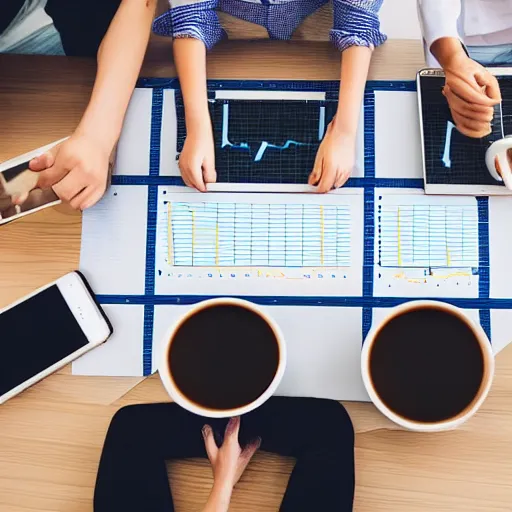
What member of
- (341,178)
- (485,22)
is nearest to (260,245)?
(341,178)

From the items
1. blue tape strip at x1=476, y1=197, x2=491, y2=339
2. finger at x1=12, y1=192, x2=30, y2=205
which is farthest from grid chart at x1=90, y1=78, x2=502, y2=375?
finger at x1=12, y1=192, x2=30, y2=205

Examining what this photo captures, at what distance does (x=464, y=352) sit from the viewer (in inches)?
21.0

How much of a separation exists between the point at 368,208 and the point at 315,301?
0.41ft

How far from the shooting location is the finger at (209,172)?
0.63 meters

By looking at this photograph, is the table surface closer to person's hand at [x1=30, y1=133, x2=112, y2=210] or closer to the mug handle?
person's hand at [x1=30, y1=133, x2=112, y2=210]

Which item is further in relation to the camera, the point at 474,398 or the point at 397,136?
the point at 397,136

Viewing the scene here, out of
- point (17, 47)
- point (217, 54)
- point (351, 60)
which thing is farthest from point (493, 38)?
point (17, 47)

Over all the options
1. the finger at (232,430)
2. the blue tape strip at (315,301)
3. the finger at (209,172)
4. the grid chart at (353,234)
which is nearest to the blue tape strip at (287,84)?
the grid chart at (353,234)

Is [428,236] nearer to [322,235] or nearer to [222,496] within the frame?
[322,235]

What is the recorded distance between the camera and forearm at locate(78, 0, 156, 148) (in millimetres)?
632

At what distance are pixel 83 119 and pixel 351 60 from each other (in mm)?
317

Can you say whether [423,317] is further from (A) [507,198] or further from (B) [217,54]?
(B) [217,54]

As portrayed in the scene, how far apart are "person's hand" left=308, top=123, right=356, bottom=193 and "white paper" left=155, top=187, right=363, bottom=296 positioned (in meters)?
0.02

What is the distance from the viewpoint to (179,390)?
1.76ft
